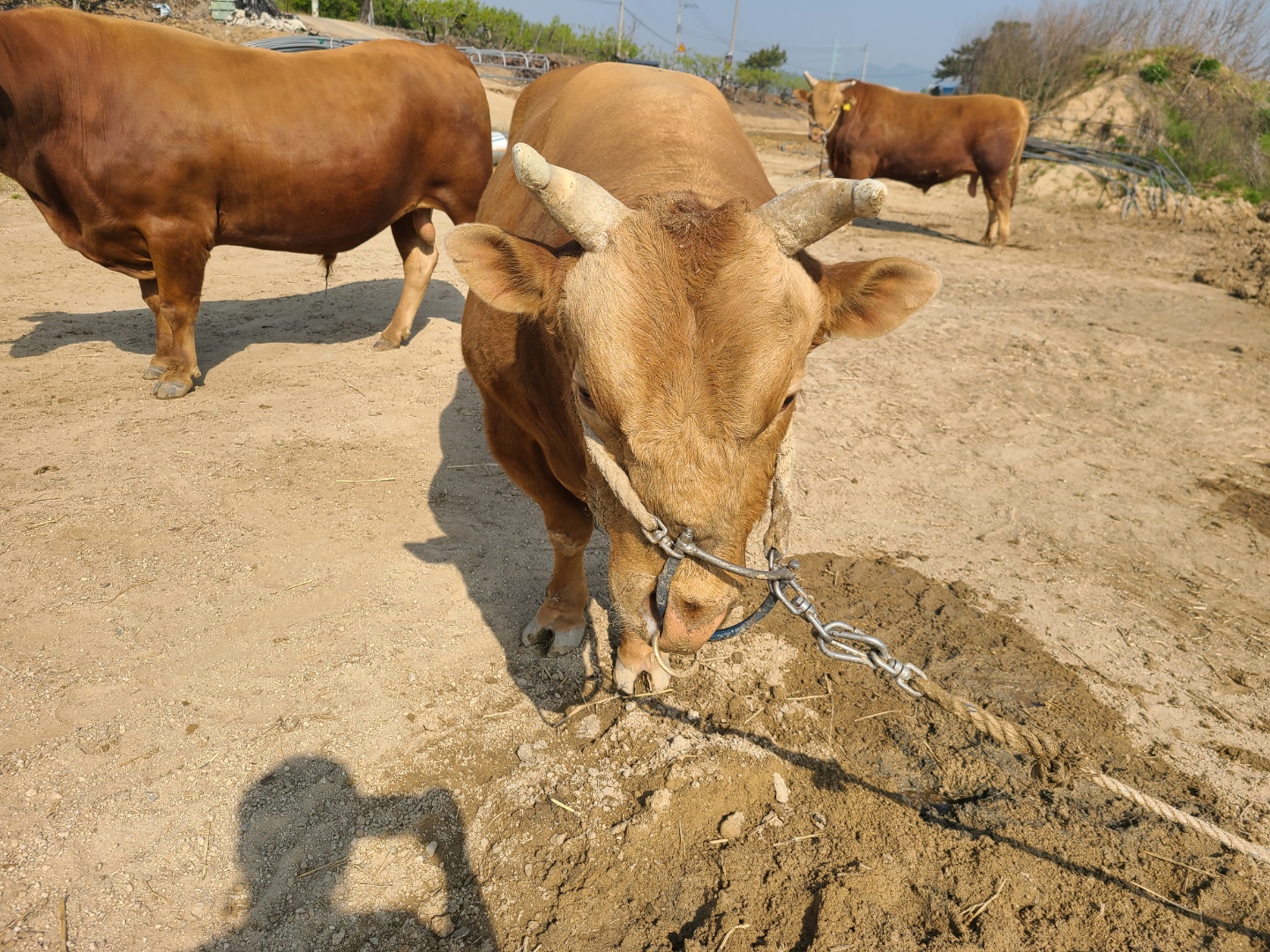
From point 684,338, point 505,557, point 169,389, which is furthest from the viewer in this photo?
point 169,389

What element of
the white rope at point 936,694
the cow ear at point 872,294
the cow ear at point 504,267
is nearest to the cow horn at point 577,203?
the cow ear at point 504,267

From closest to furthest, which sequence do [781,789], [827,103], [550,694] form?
[781,789], [550,694], [827,103]

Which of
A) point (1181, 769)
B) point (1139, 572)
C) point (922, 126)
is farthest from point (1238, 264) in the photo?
point (1181, 769)

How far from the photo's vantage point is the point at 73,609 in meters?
3.38

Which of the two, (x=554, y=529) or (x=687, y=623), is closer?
(x=687, y=623)

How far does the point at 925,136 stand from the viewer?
544 inches

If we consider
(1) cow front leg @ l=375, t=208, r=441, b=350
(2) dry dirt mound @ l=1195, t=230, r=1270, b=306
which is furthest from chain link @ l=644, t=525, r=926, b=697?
(2) dry dirt mound @ l=1195, t=230, r=1270, b=306

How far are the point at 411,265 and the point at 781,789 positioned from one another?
6.18m

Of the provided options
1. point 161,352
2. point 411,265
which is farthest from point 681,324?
point 411,265

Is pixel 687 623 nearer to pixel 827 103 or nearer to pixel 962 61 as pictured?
pixel 827 103

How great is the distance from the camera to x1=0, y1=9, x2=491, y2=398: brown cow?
511cm

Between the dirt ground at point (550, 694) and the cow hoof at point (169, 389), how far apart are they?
100mm

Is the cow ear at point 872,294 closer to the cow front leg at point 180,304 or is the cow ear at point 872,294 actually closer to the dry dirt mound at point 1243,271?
the cow front leg at point 180,304

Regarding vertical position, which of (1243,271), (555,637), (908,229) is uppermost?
(1243,271)
